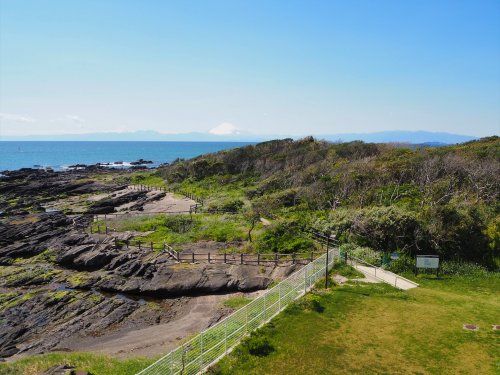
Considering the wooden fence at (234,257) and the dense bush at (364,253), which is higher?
the dense bush at (364,253)

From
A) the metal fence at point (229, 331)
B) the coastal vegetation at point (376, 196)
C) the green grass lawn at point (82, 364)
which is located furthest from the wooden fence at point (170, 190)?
the green grass lawn at point (82, 364)

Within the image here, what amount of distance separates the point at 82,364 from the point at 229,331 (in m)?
6.90

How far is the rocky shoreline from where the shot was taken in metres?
24.1

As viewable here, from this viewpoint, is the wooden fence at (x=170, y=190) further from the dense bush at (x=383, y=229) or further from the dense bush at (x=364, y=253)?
the dense bush at (x=364, y=253)

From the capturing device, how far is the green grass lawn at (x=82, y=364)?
16828mm

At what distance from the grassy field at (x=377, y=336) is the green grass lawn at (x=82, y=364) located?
15.2ft

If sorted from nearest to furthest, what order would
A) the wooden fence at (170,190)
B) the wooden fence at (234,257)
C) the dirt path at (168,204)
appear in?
the wooden fence at (234,257)
the dirt path at (168,204)
the wooden fence at (170,190)

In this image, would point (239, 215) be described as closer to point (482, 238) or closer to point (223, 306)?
point (223, 306)

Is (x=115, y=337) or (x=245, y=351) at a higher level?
(x=245, y=351)

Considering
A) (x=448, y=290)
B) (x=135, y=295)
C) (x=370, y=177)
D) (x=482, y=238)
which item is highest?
(x=370, y=177)

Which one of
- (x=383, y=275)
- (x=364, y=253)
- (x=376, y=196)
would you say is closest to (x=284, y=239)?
(x=364, y=253)

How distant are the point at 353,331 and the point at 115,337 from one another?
14.0 m

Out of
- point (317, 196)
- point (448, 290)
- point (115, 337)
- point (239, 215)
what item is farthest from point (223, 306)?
point (317, 196)

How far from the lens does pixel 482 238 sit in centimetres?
2983
